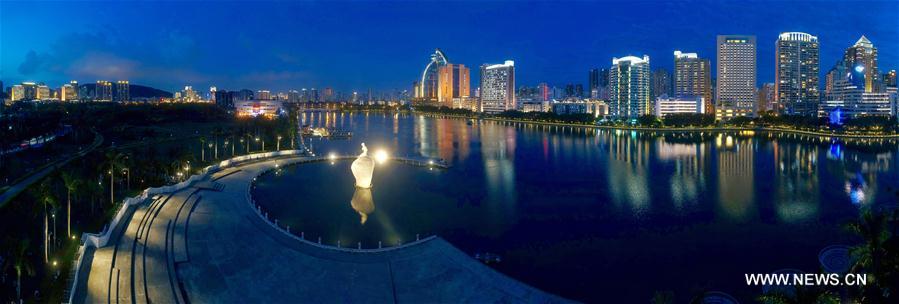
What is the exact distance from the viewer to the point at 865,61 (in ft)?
225

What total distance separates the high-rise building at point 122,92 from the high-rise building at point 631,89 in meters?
86.0

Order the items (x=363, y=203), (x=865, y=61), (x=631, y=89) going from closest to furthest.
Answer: (x=363, y=203) < (x=865, y=61) < (x=631, y=89)

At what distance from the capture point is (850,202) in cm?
1653

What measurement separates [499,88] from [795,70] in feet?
158

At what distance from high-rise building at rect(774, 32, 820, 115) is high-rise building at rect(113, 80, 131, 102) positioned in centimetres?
10812

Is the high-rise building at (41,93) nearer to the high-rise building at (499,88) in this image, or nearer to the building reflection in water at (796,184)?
the high-rise building at (499,88)

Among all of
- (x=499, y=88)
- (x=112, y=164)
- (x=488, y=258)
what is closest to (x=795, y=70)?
(x=499, y=88)

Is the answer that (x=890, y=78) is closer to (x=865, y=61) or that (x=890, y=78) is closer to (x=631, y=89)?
(x=865, y=61)

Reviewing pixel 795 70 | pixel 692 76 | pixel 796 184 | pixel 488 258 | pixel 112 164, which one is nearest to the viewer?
pixel 488 258

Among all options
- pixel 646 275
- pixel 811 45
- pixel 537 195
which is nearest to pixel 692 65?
pixel 811 45

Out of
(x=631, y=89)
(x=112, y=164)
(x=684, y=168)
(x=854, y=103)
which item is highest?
(x=631, y=89)

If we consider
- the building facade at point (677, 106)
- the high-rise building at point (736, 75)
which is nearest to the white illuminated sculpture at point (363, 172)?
the building facade at point (677, 106)

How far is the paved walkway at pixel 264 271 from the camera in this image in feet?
24.2

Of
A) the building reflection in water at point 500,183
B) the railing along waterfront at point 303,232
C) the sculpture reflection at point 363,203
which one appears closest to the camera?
the railing along waterfront at point 303,232
